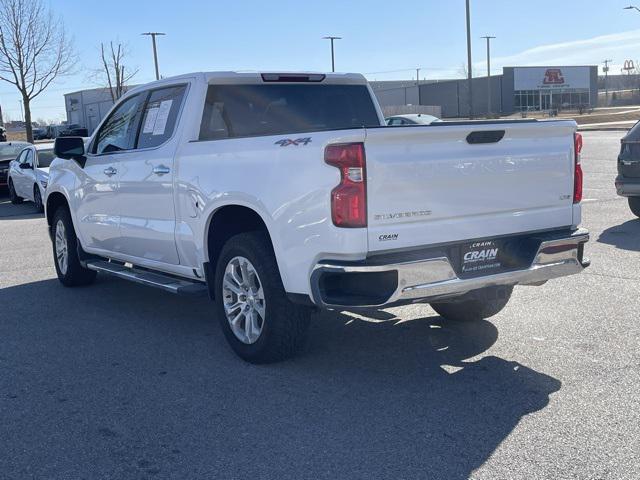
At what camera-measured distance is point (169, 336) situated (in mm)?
6324

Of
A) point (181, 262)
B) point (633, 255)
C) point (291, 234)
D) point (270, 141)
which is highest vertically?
point (270, 141)

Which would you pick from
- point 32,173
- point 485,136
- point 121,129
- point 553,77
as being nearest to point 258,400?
point 485,136

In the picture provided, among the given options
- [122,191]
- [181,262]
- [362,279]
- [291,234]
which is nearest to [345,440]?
[362,279]

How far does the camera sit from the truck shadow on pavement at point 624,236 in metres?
9.38

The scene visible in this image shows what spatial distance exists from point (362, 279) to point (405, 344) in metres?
1.48

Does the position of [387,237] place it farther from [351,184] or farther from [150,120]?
[150,120]

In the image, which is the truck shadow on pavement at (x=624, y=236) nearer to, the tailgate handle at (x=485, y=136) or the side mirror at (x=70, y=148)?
the tailgate handle at (x=485, y=136)

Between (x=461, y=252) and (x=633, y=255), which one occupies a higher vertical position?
(x=461, y=252)

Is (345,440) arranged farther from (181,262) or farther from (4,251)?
(4,251)

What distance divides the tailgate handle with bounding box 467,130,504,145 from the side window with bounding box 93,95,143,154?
3.40 m

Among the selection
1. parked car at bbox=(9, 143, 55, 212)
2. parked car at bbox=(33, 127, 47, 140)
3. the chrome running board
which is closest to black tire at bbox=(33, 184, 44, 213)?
parked car at bbox=(9, 143, 55, 212)

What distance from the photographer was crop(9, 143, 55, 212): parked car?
1664cm

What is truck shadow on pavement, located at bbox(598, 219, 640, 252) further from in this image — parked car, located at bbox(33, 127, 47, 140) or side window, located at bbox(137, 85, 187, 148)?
parked car, located at bbox(33, 127, 47, 140)

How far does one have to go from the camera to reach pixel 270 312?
5133mm
